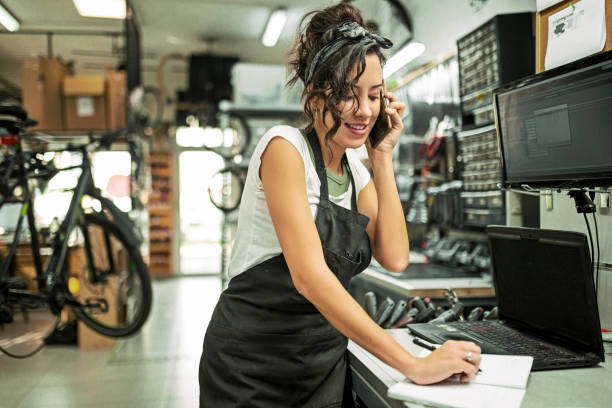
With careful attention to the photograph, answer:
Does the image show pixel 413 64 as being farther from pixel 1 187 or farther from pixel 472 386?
pixel 472 386

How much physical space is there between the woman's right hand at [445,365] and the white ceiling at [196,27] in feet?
10.5

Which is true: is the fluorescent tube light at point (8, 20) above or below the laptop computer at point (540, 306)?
above

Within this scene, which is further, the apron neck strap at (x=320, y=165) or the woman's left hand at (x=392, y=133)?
the woman's left hand at (x=392, y=133)

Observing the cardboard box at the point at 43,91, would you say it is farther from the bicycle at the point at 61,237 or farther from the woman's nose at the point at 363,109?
the woman's nose at the point at 363,109

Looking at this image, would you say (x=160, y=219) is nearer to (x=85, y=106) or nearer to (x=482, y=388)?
(x=85, y=106)

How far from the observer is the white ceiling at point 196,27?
443 centimetres

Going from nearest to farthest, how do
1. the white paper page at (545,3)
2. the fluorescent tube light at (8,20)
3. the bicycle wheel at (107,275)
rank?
the white paper page at (545,3)
the bicycle wheel at (107,275)
the fluorescent tube light at (8,20)

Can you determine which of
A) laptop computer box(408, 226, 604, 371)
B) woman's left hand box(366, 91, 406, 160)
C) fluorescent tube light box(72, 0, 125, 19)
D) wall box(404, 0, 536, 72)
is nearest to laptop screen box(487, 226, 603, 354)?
laptop computer box(408, 226, 604, 371)

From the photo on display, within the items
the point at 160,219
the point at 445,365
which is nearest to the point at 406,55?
the point at 445,365

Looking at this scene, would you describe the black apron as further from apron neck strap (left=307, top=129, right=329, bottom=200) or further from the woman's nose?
the woman's nose

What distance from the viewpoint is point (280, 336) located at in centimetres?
118

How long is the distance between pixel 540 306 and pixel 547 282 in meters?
0.08

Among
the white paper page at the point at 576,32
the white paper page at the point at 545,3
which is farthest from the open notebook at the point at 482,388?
the white paper page at the point at 545,3

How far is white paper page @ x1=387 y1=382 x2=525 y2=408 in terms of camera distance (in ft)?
2.97
